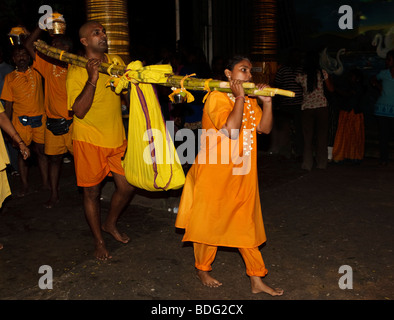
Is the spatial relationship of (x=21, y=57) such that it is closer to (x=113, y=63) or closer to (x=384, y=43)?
(x=113, y=63)

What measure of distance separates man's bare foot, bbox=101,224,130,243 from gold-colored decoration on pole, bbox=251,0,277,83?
472 centimetres

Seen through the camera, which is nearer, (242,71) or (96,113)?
(242,71)

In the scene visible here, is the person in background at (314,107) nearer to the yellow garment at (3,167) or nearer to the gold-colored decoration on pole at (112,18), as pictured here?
the gold-colored decoration on pole at (112,18)

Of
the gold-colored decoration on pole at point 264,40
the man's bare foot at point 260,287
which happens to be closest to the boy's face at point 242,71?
the man's bare foot at point 260,287

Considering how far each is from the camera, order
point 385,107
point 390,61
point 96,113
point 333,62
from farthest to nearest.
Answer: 1. point 333,62
2. point 385,107
3. point 390,61
4. point 96,113

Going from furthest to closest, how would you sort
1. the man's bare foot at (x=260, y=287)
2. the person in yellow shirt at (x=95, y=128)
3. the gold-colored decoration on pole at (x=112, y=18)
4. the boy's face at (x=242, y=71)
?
the gold-colored decoration on pole at (x=112, y=18), the person in yellow shirt at (x=95, y=128), the man's bare foot at (x=260, y=287), the boy's face at (x=242, y=71)

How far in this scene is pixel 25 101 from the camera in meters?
6.50

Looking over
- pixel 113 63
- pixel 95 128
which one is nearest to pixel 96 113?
pixel 95 128

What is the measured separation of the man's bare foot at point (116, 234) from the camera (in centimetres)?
483

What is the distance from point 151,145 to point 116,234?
1.40 metres

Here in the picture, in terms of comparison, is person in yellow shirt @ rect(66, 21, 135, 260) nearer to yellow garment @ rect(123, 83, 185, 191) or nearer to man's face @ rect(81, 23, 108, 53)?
man's face @ rect(81, 23, 108, 53)

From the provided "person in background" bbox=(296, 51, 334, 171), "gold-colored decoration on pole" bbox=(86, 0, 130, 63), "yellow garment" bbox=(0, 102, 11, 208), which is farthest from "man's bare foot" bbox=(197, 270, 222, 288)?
Answer: "person in background" bbox=(296, 51, 334, 171)

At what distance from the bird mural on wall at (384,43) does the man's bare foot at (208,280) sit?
6.85 m
